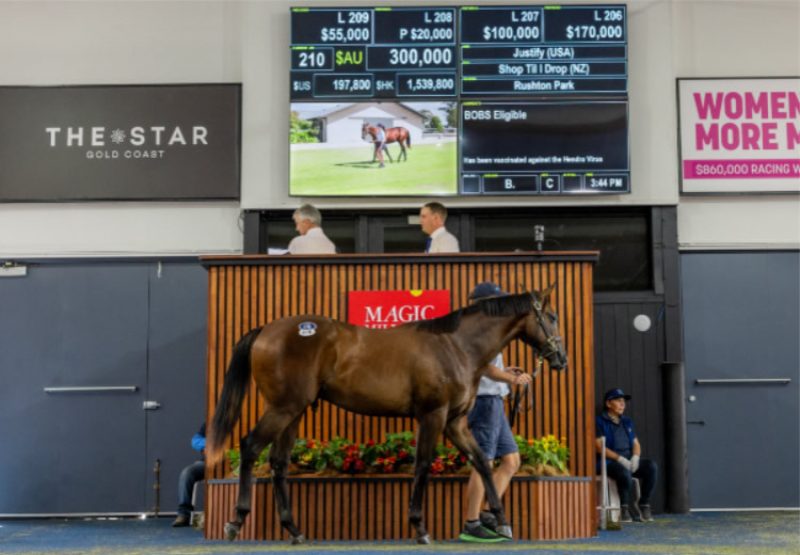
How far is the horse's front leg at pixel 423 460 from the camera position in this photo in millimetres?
7504

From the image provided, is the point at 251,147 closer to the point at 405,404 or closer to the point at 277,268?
the point at 277,268

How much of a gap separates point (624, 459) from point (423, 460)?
124 inches

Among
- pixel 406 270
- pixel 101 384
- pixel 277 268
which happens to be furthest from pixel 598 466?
pixel 101 384

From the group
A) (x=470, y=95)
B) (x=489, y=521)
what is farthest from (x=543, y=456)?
(x=470, y=95)

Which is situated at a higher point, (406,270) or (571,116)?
(571,116)

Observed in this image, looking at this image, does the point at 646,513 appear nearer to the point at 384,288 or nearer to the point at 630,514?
the point at 630,514

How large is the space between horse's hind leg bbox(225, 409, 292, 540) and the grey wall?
17.8 feet

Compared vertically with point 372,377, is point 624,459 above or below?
below

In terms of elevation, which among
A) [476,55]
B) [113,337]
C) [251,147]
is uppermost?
[476,55]

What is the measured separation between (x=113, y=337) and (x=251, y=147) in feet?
7.58

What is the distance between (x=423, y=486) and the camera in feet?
24.8

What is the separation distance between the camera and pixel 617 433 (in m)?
10.3

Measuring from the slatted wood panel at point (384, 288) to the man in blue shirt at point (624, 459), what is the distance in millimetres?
1391

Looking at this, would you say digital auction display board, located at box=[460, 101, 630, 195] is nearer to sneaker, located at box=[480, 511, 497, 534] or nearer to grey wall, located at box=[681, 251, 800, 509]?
grey wall, located at box=[681, 251, 800, 509]
